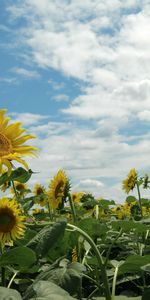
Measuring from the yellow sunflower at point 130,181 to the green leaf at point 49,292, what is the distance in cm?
404

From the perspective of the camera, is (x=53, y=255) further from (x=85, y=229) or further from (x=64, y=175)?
(x=64, y=175)

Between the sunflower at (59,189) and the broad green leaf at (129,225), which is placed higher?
the sunflower at (59,189)

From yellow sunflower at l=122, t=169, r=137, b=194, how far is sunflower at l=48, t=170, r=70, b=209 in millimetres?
2405

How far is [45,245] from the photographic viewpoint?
223cm

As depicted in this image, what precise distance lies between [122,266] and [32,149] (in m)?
0.70

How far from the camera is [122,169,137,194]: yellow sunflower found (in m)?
6.05

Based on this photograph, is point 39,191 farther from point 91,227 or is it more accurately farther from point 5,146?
point 5,146

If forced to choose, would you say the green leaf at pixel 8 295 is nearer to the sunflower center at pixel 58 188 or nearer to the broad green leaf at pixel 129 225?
the broad green leaf at pixel 129 225

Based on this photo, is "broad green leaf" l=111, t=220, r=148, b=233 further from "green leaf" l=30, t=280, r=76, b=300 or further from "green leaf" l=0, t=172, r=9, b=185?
"green leaf" l=30, t=280, r=76, b=300

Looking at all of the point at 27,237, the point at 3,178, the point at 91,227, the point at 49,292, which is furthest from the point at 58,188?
the point at 49,292

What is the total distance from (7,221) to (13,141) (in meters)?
0.40

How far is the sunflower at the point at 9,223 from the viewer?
2645mm

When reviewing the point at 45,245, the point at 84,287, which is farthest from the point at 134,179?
the point at 45,245

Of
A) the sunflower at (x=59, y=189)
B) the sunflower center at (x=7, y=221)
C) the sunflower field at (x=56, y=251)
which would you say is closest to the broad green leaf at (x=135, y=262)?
the sunflower field at (x=56, y=251)
